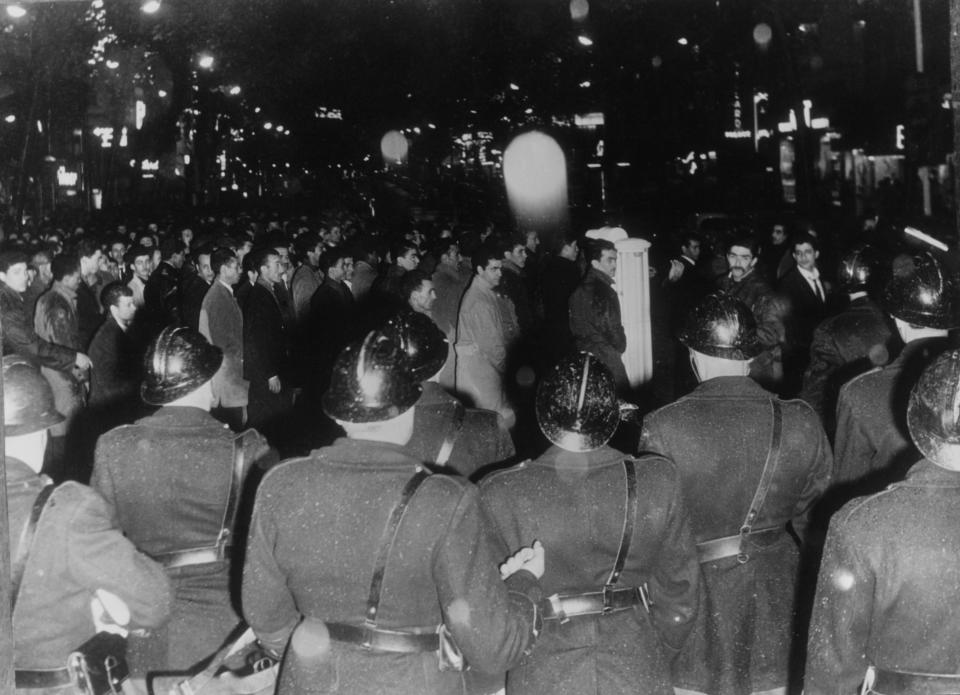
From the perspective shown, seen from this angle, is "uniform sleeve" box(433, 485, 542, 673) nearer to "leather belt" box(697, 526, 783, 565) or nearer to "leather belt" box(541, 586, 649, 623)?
"leather belt" box(541, 586, 649, 623)

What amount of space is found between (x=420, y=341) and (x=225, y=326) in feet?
15.4

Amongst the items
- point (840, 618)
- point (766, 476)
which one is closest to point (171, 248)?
point (766, 476)

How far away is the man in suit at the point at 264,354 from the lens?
962cm

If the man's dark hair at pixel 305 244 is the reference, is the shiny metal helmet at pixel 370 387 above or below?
above

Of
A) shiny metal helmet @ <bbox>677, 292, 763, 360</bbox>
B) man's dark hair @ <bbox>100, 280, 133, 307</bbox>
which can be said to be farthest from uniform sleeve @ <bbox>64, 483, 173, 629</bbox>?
man's dark hair @ <bbox>100, 280, 133, 307</bbox>

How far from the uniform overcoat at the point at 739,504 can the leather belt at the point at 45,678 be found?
98.5 inches

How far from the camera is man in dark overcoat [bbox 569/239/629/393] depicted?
380 inches

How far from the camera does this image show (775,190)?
33406 millimetres

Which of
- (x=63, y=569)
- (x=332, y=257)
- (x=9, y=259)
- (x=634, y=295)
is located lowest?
(x=634, y=295)

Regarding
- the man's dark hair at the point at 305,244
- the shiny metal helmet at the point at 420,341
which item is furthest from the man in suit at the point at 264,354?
the shiny metal helmet at the point at 420,341

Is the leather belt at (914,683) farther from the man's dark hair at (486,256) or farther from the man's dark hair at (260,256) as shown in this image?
the man's dark hair at (260,256)

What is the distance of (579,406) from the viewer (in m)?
3.78

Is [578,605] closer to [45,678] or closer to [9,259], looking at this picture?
[45,678]

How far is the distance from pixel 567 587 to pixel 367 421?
3.28 feet
